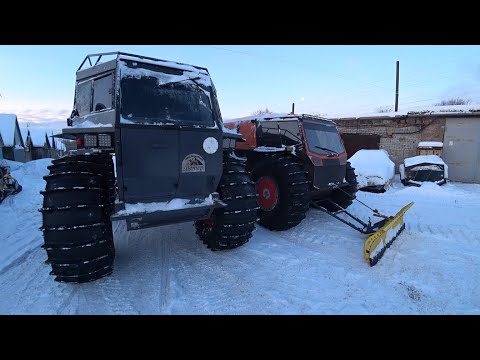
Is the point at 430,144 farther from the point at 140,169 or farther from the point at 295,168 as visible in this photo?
the point at 140,169

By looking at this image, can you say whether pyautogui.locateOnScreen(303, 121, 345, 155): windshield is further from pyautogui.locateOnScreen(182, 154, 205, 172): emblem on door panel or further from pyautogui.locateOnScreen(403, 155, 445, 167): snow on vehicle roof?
pyautogui.locateOnScreen(403, 155, 445, 167): snow on vehicle roof

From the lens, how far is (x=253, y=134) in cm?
688

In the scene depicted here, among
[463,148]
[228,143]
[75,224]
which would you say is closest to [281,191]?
[228,143]

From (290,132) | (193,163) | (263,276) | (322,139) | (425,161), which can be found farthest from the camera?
(425,161)

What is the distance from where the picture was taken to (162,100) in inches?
145

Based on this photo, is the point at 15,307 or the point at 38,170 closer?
the point at 15,307

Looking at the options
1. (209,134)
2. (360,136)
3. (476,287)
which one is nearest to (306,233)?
(476,287)

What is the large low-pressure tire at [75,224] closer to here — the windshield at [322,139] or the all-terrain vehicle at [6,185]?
the windshield at [322,139]

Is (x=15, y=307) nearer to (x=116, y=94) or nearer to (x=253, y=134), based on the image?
(x=116, y=94)

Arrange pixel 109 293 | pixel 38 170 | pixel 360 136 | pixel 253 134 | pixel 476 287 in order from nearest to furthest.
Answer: pixel 109 293 → pixel 476 287 → pixel 253 134 → pixel 38 170 → pixel 360 136

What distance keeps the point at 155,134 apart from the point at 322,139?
4.12 m

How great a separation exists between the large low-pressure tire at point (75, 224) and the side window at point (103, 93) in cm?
91

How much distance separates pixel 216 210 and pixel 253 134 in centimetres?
328

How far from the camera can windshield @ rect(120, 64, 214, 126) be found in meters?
3.45
